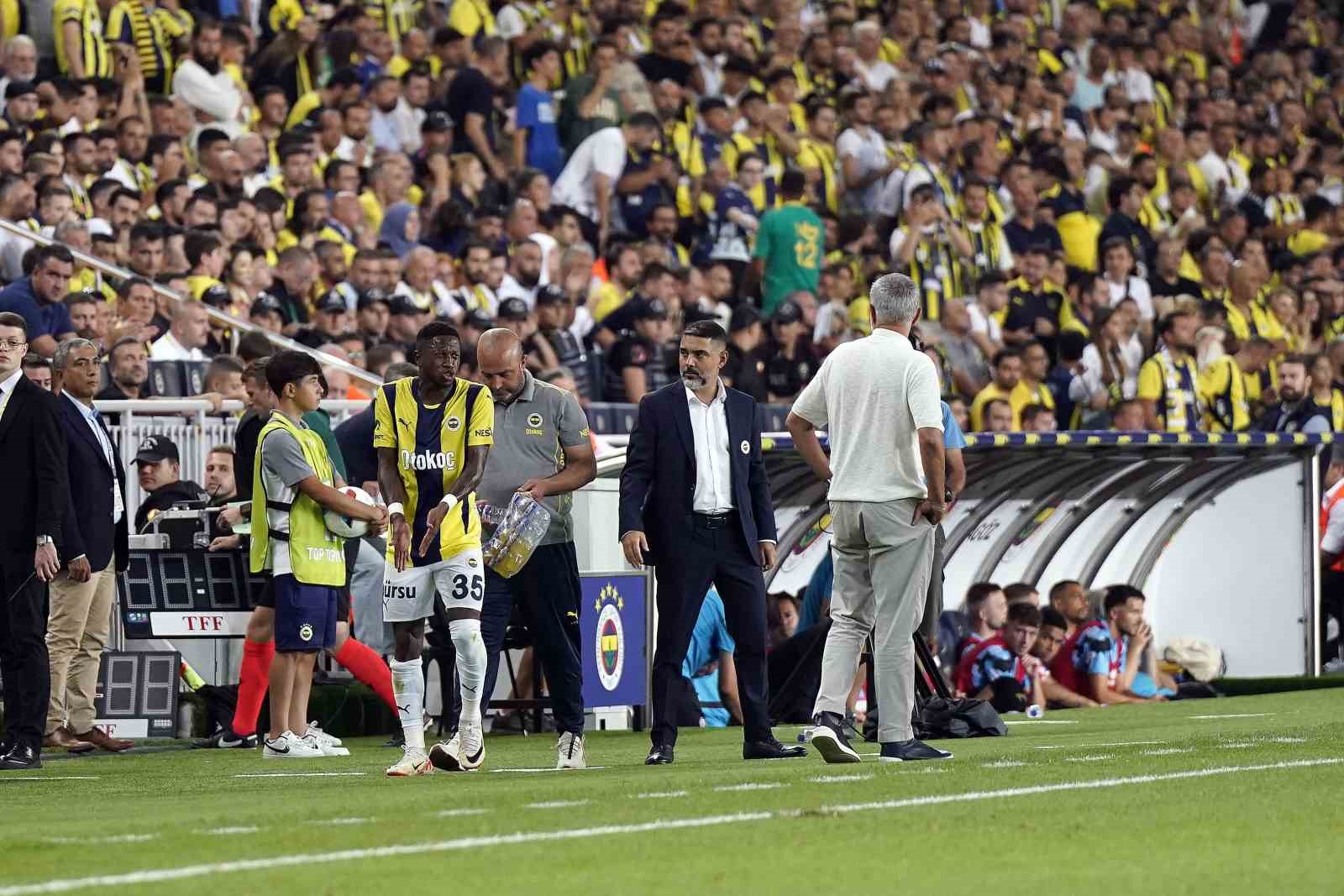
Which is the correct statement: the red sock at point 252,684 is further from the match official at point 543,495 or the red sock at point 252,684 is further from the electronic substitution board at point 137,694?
the match official at point 543,495

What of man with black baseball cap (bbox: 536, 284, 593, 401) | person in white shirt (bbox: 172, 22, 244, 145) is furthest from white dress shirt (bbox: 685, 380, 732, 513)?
person in white shirt (bbox: 172, 22, 244, 145)

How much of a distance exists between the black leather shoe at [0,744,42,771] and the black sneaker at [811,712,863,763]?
3.78 metres

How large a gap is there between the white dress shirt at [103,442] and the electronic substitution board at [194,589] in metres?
1.10

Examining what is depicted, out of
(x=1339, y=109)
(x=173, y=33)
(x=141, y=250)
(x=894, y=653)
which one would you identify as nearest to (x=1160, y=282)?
(x=1339, y=109)

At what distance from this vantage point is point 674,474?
36.3 ft

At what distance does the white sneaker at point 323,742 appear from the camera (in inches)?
Result: 487

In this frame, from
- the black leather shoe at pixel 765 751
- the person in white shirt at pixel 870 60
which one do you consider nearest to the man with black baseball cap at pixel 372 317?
the black leather shoe at pixel 765 751

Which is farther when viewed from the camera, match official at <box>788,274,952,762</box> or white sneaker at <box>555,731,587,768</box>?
white sneaker at <box>555,731,587,768</box>

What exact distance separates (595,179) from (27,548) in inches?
467

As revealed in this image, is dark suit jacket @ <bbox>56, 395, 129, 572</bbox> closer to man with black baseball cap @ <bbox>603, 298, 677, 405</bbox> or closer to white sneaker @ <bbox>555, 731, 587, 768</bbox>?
white sneaker @ <bbox>555, 731, 587, 768</bbox>

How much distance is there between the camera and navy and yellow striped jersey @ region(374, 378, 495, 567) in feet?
33.4

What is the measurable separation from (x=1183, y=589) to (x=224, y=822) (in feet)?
37.0

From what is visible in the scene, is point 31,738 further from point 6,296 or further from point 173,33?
point 173,33

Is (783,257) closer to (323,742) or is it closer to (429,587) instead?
(323,742)
